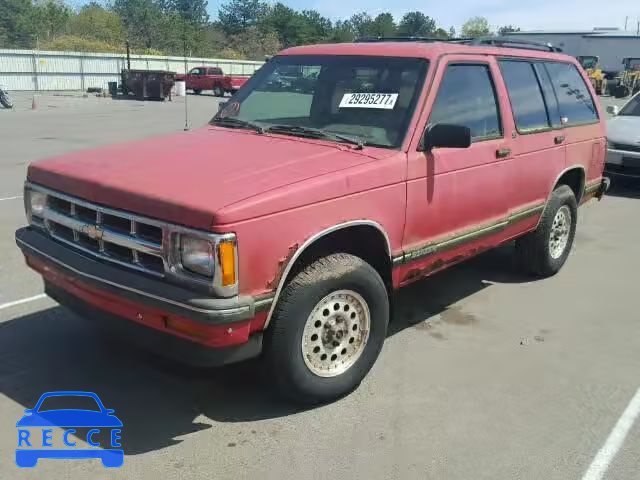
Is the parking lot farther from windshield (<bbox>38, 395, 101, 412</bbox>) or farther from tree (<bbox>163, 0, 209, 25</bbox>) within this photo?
tree (<bbox>163, 0, 209, 25</bbox>)

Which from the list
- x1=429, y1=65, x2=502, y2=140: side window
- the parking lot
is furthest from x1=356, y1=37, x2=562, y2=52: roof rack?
the parking lot

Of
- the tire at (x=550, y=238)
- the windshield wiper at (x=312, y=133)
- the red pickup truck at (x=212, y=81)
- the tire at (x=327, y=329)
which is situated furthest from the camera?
the red pickup truck at (x=212, y=81)

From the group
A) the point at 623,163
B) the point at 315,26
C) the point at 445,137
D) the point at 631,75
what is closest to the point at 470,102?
the point at 445,137

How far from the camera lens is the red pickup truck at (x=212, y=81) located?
118 ft

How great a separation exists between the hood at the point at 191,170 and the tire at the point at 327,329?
1.78 feet

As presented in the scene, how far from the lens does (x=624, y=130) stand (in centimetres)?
1058

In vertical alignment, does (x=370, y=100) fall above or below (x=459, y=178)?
above

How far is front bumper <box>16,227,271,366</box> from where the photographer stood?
119 inches

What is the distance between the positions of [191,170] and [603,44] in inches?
2000

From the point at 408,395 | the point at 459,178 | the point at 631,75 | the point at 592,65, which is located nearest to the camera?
the point at 408,395

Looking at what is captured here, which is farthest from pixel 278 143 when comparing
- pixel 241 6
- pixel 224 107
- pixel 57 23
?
pixel 241 6

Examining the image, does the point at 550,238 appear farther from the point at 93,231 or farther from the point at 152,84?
the point at 152,84

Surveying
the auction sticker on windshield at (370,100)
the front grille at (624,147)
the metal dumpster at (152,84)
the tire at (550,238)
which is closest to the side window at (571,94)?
the tire at (550,238)

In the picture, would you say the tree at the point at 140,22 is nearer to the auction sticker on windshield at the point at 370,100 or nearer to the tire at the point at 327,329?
the auction sticker on windshield at the point at 370,100
